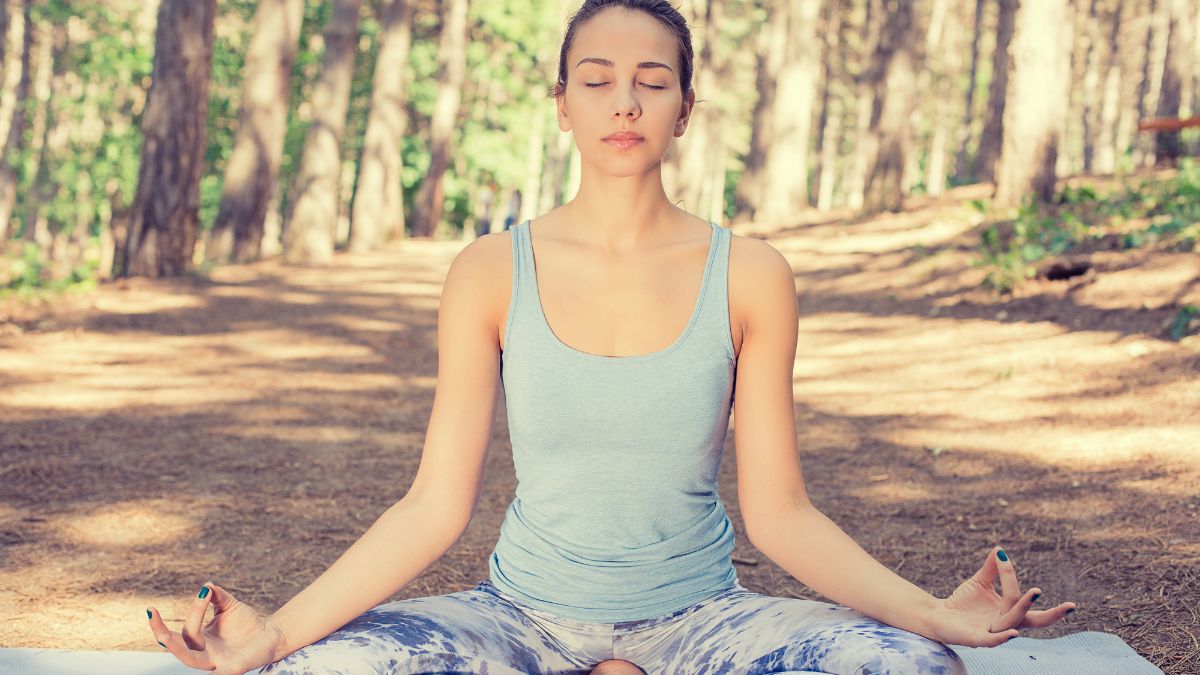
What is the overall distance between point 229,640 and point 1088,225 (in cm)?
1115

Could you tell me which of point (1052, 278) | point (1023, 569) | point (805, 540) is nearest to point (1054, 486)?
point (1023, 569)

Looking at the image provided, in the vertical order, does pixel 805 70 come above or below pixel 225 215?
above

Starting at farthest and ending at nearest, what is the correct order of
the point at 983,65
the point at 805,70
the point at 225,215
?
the point at 983,65 < the point at 805,70 < the point at 225,215

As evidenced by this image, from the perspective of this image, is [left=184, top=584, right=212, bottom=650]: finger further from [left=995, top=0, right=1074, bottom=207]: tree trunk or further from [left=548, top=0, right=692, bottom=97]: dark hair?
[left=995, top=0, right=1074, bottom=207]: tree trunk

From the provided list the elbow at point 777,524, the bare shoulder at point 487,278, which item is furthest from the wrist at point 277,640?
the elbow at point 777,524

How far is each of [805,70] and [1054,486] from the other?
18.5m

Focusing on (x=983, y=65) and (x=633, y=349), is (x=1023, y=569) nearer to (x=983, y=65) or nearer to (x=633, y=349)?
(x=633, y=349)

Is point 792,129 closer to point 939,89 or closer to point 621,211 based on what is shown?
point 621,211

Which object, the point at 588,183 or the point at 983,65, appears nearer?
the point at 588,183

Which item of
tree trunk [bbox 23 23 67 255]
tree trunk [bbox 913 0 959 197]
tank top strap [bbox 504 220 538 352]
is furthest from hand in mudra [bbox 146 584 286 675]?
tree trunk [bbox 913 0 959 197]

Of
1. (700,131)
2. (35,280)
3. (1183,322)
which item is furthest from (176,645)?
(700,131)

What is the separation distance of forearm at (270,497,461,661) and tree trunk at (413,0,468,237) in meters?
25.3

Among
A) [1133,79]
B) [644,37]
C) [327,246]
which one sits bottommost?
[327,246]

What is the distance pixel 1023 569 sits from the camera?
187 inches
